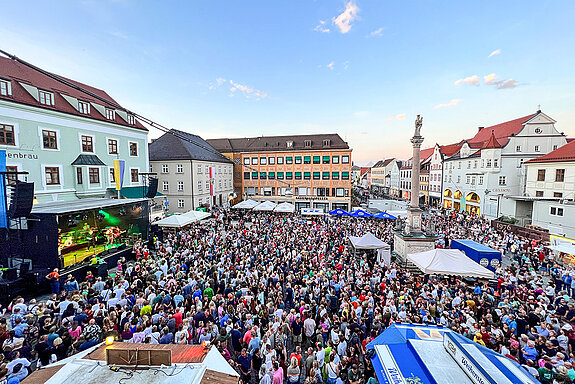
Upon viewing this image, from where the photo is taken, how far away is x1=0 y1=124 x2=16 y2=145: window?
1700cm

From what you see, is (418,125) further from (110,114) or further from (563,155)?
(110,114)

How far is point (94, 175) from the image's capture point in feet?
74.0

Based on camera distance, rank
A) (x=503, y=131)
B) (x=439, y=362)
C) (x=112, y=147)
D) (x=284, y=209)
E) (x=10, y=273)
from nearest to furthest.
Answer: (x=439, y=362) → (x=10, y=273) → (x=112, y=147) → (x=284, y=209) → (x=503, y=131)

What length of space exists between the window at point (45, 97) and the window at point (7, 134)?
3.13 meters

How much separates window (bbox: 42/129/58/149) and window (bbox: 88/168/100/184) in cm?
301

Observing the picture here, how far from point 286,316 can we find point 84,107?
25.4 metres

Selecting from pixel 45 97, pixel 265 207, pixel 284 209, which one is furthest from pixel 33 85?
pixel 284 209

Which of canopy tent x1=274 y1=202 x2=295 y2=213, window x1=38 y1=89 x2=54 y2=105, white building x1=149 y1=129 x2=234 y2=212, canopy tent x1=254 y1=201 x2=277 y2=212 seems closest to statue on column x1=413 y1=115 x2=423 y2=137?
canopy tent x1=274 y1=202 x2=295 y2=213

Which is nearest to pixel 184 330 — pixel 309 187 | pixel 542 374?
pixel 542 374

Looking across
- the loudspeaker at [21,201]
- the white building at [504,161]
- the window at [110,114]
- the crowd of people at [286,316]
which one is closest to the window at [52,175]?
the window at [110,114]

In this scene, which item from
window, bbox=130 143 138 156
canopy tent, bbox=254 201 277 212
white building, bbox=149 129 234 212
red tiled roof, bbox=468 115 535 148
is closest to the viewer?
window, bbox=130 143 138 156

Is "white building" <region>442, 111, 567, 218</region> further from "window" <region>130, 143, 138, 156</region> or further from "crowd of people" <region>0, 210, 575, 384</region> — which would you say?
"window" <region>130, 143, 138, 156</region>

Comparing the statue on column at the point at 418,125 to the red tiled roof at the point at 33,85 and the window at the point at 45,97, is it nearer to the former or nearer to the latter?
the red tiled roof at the point at 33,85

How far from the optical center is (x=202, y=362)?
4.20 metres
